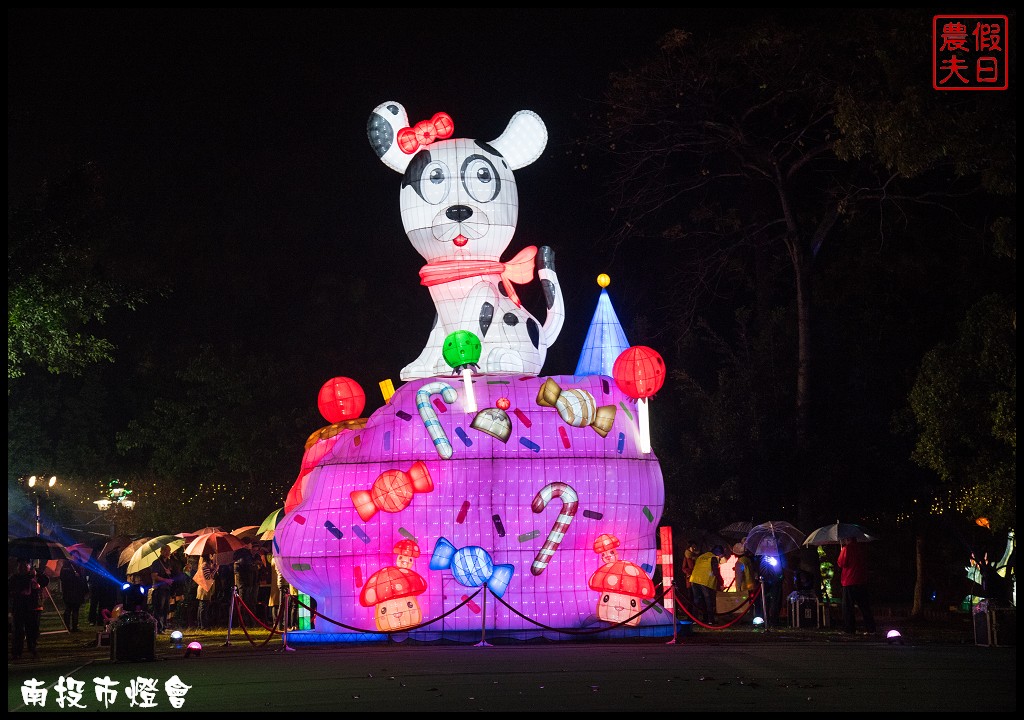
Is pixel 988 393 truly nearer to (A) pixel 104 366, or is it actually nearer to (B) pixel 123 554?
(B) pixel 123 554

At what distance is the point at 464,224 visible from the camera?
1833 cm

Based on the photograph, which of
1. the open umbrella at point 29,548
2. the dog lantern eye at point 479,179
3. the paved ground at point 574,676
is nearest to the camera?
the paved ground at point 574,676

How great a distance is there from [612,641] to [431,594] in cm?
236

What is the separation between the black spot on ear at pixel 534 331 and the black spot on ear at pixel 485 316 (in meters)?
0.72

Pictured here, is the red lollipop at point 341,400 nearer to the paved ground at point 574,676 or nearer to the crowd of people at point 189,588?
the paved ground at point 574,676

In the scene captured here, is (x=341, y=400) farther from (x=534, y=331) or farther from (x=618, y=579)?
(x=618, y=579)

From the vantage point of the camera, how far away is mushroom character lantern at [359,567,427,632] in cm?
1709

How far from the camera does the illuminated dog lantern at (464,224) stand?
1836 centimetres

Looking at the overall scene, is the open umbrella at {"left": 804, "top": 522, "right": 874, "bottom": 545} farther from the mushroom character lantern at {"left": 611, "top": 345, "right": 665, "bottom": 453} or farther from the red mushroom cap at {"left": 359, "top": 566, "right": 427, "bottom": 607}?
the red mushroom cap at {"left": 359, "top": 566, "right": 427, "bottom": 607}

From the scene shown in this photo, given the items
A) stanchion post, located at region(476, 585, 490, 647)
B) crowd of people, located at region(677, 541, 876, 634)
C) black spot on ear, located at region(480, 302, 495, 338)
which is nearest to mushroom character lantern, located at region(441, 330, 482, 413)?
black spot on ear, located at region(480, 302, 495, 338)

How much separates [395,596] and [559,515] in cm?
229

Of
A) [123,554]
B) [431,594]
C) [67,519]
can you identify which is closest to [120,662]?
[431,594]

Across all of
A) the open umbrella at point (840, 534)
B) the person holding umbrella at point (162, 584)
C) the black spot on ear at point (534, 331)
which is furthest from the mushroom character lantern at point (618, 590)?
the person holding umbrella at point (162, 584)

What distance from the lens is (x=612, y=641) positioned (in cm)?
1725
